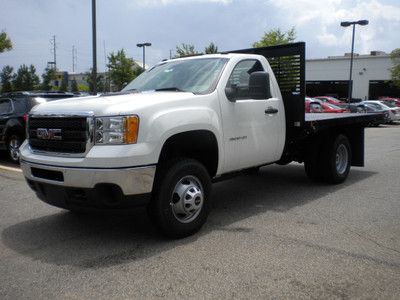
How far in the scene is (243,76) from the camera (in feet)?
20.1

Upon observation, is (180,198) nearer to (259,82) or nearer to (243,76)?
(259,82)

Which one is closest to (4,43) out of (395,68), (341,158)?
(341,158)

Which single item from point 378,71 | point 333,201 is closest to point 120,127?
point 333,201

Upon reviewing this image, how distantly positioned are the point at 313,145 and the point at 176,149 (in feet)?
10.9

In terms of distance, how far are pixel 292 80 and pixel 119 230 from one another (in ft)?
11.0

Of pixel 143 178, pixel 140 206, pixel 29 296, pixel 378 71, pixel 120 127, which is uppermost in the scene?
pixel 378 71

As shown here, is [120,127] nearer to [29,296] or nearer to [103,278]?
[103,278]

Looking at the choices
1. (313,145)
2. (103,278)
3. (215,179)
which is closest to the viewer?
(103,278)

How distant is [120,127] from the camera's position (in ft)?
14.6

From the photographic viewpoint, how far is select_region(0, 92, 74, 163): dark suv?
1012cm

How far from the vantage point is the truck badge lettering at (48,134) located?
4.83m

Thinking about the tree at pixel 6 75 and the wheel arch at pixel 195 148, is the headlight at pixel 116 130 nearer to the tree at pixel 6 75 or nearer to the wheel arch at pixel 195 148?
the wheel arch at pixel 195 148

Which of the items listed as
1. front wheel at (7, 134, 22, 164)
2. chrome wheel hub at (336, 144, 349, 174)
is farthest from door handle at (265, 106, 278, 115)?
front wheel at (7, 134, 22, 164)

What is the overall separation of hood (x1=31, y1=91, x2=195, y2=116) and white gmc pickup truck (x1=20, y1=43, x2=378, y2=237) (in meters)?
0.01
